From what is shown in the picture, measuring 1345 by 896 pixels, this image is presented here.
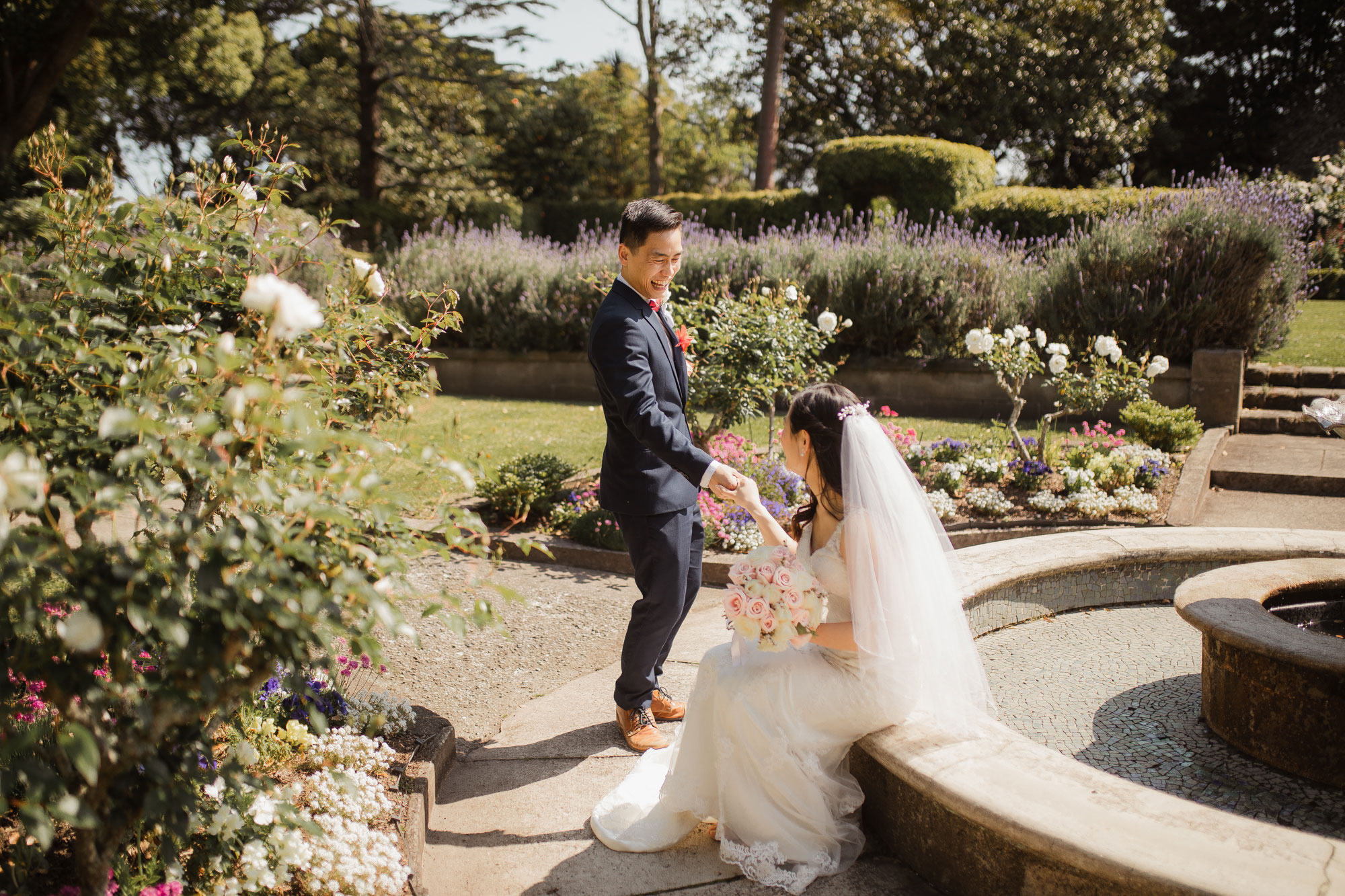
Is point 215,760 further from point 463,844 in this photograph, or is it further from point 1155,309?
point 1155,309

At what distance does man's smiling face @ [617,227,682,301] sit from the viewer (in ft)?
10.6

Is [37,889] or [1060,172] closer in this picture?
[37,889]

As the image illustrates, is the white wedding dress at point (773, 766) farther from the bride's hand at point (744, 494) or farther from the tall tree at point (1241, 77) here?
the tall tree at point (1241, 77)

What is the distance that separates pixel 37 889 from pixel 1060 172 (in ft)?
99.0

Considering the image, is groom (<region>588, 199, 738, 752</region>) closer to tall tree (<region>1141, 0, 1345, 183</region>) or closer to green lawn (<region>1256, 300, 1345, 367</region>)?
green lawn (<region>1256, 300, 1345, 367</region>)

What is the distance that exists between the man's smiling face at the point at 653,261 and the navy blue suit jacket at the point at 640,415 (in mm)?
53

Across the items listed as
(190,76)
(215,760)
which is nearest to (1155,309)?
(215,760)

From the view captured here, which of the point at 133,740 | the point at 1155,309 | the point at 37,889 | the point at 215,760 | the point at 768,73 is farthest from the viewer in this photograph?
the point at 768,73

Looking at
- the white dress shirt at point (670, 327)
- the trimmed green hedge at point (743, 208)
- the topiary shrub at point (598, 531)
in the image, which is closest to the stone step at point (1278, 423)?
the topiary shrub at point (598, 531)

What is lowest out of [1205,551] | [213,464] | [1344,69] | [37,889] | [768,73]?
[37,889]

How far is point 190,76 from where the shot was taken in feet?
73.3

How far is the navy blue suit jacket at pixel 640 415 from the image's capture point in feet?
9.92

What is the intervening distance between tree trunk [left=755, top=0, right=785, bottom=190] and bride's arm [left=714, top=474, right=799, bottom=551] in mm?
17217

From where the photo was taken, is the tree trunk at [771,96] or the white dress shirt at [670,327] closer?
the white dress shirt at [670,327]
